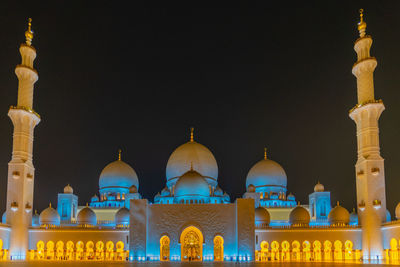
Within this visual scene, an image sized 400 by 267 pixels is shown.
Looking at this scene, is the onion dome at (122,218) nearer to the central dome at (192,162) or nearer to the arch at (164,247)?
the arch at (164,247)

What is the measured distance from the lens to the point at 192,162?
122ft

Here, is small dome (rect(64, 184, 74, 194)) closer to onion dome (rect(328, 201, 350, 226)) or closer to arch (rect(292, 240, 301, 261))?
arch (rect(292, 240, 301, 261))

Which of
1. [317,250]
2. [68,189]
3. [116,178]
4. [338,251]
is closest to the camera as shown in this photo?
[338,251]

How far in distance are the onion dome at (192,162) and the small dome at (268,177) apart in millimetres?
3408

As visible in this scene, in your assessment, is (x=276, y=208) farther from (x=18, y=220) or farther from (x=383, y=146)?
(x=18, y=220)

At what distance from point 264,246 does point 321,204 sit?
868cm

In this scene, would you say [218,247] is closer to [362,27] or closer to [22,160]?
[22,160]

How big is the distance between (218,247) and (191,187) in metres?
4.65

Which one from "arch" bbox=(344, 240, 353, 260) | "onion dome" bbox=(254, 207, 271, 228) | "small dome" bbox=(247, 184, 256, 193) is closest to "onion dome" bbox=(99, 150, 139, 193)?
"small dome" bbox=(247, 184, 256, 193)

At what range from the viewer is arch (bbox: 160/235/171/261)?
3059 cm

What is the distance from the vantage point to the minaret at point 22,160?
30.7 meters

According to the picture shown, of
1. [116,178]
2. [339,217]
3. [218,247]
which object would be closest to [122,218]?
[218,247]

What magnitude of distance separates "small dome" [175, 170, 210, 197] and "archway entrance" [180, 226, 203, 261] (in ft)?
9.57

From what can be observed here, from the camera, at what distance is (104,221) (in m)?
35.6
